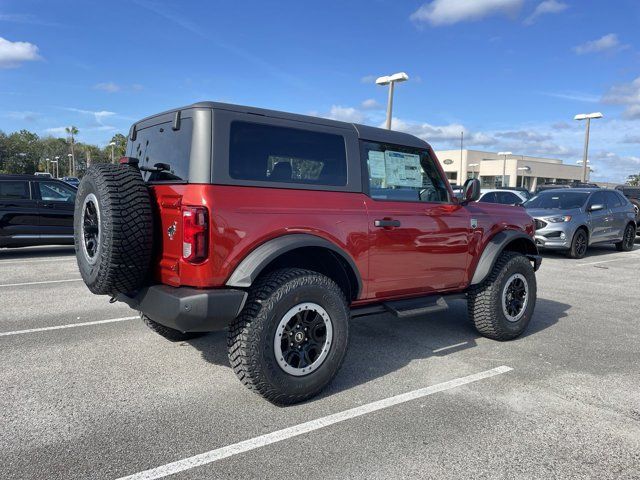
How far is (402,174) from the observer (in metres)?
4.44

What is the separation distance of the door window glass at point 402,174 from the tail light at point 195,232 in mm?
1544

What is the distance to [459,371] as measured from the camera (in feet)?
13.8

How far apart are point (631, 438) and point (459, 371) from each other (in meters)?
1.36

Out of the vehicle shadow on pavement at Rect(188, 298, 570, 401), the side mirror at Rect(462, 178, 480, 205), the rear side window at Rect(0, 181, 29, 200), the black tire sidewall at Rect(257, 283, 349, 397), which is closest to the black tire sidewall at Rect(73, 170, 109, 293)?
the black tire sidewall at Rect(257, 283, 349, 397)

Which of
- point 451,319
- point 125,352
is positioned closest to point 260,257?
point 125,352

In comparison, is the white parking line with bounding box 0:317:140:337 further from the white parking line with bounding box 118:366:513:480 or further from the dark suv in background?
the dark suv in background

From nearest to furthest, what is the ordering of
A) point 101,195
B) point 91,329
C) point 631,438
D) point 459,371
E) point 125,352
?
point 631,438 → point 101,195 → point 459,371 → point 125,352 → point 91,329

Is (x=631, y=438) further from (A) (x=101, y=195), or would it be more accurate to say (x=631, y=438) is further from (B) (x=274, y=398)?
(A) (x=101, y=195)

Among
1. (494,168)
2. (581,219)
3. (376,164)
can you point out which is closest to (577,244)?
(581,219)

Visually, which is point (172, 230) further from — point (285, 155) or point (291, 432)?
point (291, 432)

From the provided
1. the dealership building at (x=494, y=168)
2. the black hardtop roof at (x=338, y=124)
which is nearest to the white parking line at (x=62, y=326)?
the black hardtop roof at (x=338, y=124)

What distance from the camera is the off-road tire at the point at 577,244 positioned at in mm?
11531

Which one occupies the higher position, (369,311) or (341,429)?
(369,311)

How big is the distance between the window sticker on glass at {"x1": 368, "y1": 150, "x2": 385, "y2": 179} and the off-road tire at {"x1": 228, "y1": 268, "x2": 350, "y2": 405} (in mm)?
1139
